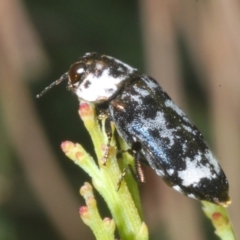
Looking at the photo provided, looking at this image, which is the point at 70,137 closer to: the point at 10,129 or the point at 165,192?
the point at 10,129

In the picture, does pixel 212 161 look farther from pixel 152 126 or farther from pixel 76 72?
pixel 76 72

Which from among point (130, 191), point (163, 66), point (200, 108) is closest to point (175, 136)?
point (130, 191)

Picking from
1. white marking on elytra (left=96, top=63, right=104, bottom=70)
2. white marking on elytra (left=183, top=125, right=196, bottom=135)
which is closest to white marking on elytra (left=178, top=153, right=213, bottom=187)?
white marking on elytra (left=183, top=125, right=196, bottom=135)

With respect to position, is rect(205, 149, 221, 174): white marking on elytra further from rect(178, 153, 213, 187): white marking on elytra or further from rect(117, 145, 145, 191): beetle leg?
rect(117, 145, 145, 191): beetle leg

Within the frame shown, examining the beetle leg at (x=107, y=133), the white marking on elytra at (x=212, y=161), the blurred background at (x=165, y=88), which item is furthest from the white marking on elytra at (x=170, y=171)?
the blurred background at (x=165, y=88)

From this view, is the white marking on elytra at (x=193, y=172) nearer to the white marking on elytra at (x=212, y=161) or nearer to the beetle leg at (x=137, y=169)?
the white marking on elytra at (x=212, y=161)

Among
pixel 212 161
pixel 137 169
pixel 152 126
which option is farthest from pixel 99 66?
pixel 212 161

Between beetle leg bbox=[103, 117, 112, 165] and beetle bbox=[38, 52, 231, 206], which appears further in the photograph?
beetle bbox=[38, 52, 231, 206]
